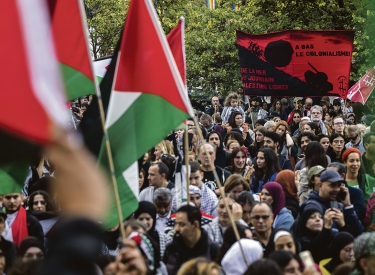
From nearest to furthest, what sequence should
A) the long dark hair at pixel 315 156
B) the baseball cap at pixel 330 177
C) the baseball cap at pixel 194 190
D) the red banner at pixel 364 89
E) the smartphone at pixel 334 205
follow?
the smartphone at pixel 334 205 → the baseball cap at pixel 330 177 → the baseball cap at pixel 194 190 → the long dark hair at pixel 315 156 → the red banner at pixel 364 89

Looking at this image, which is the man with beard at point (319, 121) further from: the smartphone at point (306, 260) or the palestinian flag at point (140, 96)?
the smartphone at point (306, 260)

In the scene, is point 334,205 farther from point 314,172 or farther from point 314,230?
point 314,172

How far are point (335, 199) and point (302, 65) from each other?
264 inches

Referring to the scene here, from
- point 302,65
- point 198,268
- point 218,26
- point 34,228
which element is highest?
point 218,26

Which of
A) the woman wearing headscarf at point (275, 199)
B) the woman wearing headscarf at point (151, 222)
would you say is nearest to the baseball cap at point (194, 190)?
the woman wearing headscarf at point (275, 199)

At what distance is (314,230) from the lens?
756cm

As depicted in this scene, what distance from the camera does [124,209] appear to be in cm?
624

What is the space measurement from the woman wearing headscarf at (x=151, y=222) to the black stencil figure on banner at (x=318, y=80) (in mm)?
7506

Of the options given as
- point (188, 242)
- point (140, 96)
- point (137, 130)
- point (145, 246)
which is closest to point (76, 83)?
point (140, 96)

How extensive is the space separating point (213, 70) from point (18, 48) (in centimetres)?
2863

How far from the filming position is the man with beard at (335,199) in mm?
7934

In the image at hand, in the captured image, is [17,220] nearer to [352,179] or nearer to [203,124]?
[352,179]

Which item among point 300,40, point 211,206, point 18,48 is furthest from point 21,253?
point 300,40

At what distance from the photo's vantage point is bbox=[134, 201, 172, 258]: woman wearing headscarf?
23.8ft
